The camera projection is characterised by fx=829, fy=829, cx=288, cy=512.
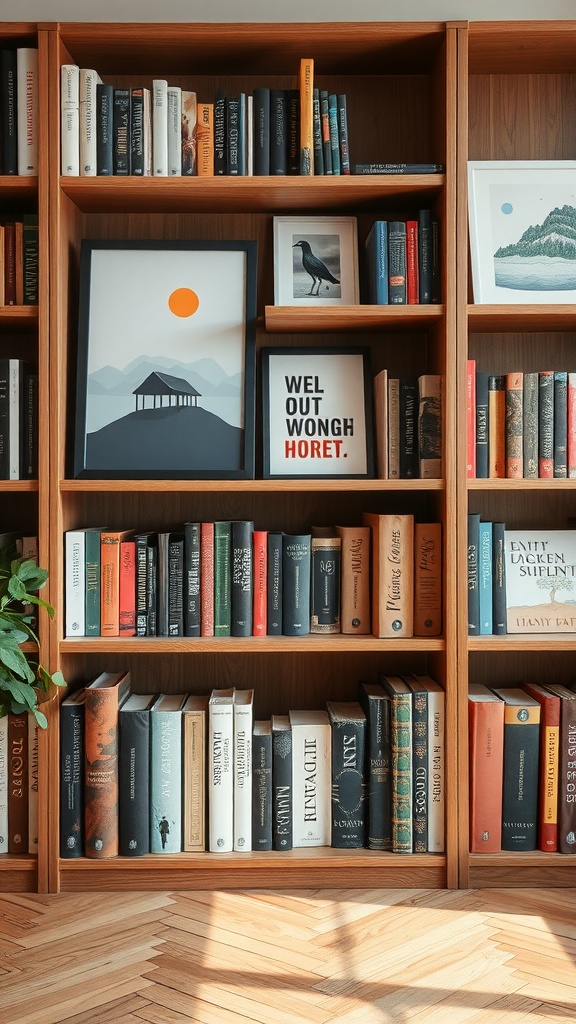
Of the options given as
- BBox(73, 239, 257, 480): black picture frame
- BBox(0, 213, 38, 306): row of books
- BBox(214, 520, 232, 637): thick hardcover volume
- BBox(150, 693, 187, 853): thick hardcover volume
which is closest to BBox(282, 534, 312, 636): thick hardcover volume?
BBox(214, 520, 232, 637): thick hardcover volume

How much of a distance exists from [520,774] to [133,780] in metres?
0.92

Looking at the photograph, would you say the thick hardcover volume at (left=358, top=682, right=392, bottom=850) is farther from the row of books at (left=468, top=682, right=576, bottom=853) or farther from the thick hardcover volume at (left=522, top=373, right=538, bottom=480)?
the thick hardcover volume at (left=522, top=373, right=538, bottom=480)

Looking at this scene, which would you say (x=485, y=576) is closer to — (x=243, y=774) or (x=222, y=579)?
(x=222, y=579)

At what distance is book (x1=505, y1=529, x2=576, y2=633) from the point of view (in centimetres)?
204

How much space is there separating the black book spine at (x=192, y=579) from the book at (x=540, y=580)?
76 cm

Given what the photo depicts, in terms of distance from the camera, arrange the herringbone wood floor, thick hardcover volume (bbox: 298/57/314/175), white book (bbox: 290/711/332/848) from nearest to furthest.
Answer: the herringbone wood floor, thick hardcover volume (bbox: 298/57/314/175), white book (bbox: 290/711/332/848)

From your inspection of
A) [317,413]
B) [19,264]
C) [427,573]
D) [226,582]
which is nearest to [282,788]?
[226,582]

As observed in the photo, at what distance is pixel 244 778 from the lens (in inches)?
77.4

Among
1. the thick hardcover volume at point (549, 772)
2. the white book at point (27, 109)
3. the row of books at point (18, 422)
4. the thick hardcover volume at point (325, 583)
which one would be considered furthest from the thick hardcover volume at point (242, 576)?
the white book at point (27, 109)

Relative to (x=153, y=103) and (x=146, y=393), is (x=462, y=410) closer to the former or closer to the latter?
(x=146, y=393)

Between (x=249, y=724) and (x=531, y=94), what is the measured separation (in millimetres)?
1775

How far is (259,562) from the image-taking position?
78.2 inches

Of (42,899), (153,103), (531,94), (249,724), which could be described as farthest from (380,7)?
(42,899)

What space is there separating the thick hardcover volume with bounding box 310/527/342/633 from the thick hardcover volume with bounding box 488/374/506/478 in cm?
42
